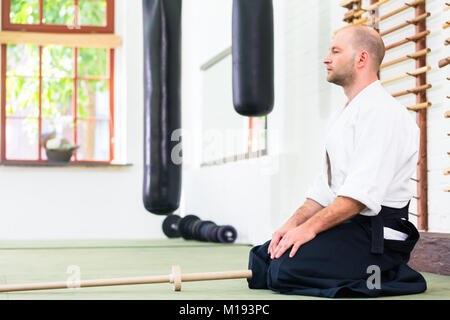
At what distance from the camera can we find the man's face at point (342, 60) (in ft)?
8.54

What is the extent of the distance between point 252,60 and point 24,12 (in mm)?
4511

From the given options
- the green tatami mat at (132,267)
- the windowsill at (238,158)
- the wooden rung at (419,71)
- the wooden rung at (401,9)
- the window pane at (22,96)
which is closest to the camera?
the green tatami mat at (132,267)

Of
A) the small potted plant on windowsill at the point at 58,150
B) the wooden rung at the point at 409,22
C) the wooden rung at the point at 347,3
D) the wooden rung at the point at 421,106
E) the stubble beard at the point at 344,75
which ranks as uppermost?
the wooden rung at the point at 347,3

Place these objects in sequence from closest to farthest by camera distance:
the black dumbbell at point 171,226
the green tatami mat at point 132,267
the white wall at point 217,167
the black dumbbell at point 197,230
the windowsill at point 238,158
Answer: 1. the green tatami mat at point 132,267
2. the white wall at point 217,167
3. the windowsill at point 238,158
4. the black dumbbell at point 197,230
5. the black dumbbell at point 171,226

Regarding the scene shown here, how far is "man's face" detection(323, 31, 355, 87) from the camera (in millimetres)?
2604

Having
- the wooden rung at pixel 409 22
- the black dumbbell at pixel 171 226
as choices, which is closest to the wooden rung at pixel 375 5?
the wooden rung at pixel 409 22

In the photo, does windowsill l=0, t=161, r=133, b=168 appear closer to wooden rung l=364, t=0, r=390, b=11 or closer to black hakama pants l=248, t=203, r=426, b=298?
wooden rung l=364, t=0, r=390, b=11

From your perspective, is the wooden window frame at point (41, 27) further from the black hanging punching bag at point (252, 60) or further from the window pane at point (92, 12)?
the black hanging punching bag at point (252, 60)

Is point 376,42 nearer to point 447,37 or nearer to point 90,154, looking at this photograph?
point 447,37

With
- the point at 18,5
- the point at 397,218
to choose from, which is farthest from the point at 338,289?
the point at 18,5

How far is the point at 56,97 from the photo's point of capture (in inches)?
296

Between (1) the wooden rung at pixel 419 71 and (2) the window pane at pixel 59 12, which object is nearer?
(1) the wooden rung at pixel 419 71

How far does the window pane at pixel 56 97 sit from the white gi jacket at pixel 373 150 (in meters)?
5.35

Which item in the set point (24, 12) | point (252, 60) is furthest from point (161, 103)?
point (24, 12)
